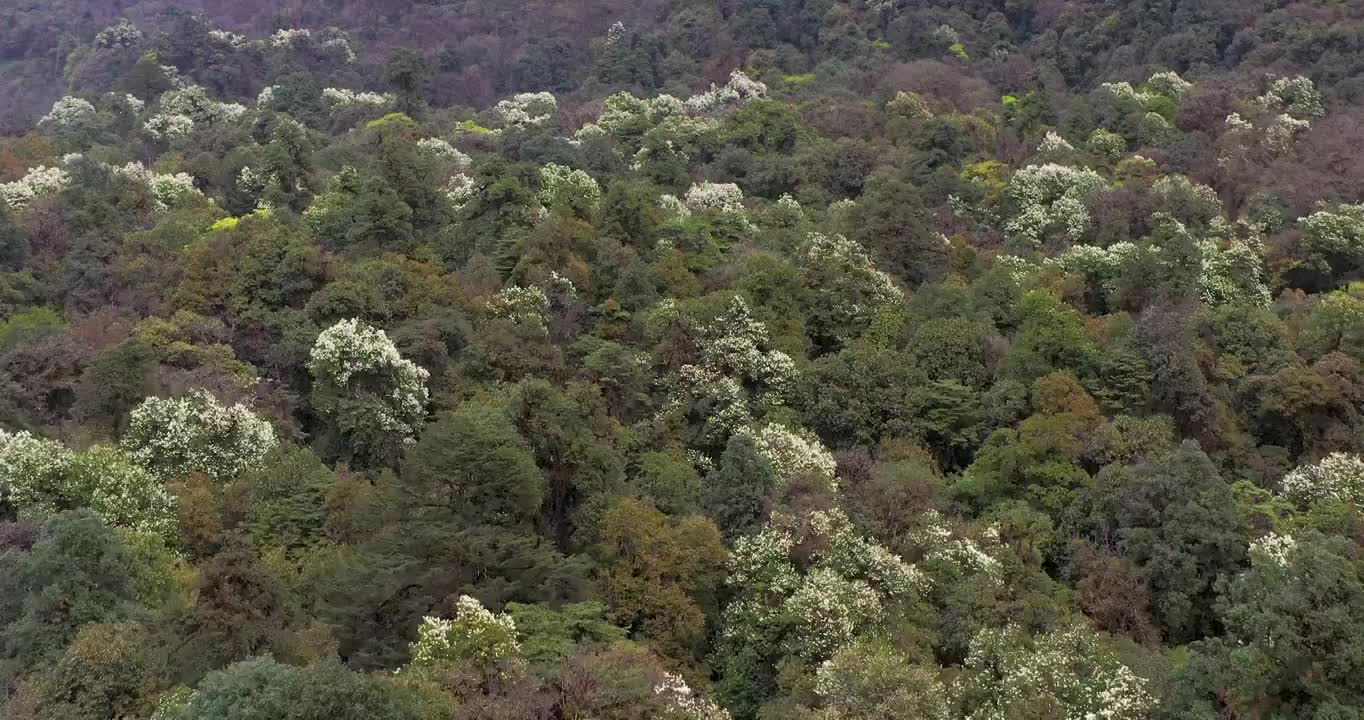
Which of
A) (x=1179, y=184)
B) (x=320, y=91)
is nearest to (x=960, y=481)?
(x=1179, y=184)

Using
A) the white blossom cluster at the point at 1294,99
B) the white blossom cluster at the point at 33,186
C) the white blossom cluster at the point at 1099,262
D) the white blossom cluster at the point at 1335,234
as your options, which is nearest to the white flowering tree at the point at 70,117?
the white blossom cluster at the point at 33,186

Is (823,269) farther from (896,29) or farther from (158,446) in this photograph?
(896,29)

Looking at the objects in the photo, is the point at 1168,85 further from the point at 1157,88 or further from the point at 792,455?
the point at 792,455

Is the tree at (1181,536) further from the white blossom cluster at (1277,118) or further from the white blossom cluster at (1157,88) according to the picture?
the white blossom cluster at (1157,88)

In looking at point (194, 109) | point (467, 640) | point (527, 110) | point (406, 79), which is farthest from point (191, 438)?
point (527, 110)

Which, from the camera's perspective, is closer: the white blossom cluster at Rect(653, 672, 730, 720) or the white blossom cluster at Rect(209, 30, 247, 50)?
the white blossom cluster at Rect(653, 672, 730, 720)

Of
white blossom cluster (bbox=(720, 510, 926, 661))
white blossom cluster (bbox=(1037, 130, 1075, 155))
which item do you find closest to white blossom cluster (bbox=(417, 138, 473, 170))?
white blossom cluster (bbox=(1037, 130, 1075, 155))

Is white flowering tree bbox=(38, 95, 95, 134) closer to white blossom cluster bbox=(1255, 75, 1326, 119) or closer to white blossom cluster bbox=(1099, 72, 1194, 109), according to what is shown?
white blossom cluster bbox=(1099, 72, 1194, 109)

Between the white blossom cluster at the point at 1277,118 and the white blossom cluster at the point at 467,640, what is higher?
the white blossom cluster at the point at 1277,118

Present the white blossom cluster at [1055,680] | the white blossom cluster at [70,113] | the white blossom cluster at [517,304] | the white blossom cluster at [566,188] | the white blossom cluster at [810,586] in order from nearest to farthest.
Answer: the white blossom cluster at [1055,680] → the white blossom cluster at [810,586] → the white blossom cluster at [517,304] → the white blossom cluster at [566,188] → the white blossom cluster at [70,113]
